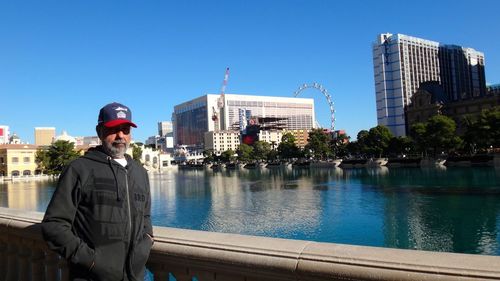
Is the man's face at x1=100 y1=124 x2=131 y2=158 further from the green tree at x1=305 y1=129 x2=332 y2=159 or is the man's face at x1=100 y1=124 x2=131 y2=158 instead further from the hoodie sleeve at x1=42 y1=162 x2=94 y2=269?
the green tree at x1=305 y1=129 x2=332 y2=159

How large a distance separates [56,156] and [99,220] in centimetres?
13215

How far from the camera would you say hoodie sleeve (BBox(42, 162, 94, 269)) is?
3.47m

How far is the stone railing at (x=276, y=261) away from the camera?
3041 mm

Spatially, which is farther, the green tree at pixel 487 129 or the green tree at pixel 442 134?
the green tree at pixel 442 134

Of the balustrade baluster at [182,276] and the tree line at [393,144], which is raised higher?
the tree line at [393,144]

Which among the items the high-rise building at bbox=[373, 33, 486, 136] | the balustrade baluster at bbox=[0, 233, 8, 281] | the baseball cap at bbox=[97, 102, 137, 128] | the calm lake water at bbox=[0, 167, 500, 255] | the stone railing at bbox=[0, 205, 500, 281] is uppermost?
the high-rise building at bbox=[373, 33, 486, 136]

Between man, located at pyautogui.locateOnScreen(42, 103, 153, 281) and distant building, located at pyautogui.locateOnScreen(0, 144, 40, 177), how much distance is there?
144603mm

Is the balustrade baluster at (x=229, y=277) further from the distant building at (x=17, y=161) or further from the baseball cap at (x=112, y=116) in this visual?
the distant building at (x=17, y=161)

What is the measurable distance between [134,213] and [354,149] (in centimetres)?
13252

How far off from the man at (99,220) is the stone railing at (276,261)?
0.44 m

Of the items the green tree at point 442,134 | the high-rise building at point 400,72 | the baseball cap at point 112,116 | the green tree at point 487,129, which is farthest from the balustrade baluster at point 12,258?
the high-rise building at point 400,72

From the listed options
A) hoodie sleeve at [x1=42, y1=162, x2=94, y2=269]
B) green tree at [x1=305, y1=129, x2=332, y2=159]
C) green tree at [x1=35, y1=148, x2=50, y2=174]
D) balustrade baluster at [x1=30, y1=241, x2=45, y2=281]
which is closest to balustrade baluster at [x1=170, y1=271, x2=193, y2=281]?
hoodie sleeve at [x1=42, y1=162, x2=94, y2=269]

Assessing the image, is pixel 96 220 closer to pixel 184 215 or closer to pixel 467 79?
pixel 184 215

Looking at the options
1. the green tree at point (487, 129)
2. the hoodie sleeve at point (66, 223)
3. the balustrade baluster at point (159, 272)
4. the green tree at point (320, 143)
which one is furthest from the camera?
the green tree at point (320, 143)
